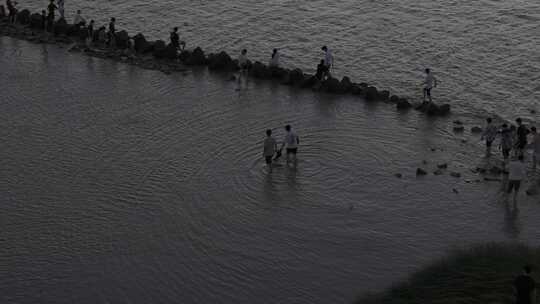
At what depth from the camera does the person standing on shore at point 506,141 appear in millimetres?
30328

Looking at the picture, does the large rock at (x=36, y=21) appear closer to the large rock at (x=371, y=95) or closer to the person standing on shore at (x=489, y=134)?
the large rock at (x=371, y=95)

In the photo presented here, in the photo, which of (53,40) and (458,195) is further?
(53,40)

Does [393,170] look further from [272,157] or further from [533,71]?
[533,71]

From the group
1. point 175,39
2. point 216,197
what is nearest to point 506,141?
point 216,197

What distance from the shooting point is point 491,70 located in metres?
42.0

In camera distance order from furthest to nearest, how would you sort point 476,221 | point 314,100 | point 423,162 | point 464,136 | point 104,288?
1. point 314,100
2. point 464,136
3. point 423,162
4. point 476,221
5. point 104,288

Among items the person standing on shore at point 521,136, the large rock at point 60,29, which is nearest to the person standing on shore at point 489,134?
the person standing on shore at point 521,136

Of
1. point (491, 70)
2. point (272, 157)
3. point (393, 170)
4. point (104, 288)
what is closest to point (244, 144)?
point (272, 157)

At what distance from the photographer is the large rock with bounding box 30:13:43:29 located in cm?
4634

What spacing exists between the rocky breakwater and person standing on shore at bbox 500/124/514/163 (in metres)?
5.34

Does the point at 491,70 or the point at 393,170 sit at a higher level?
the point at 491,70

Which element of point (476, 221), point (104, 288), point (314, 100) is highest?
point (314, 100)

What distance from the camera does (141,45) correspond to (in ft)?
140

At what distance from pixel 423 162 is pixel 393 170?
1.41 meters
